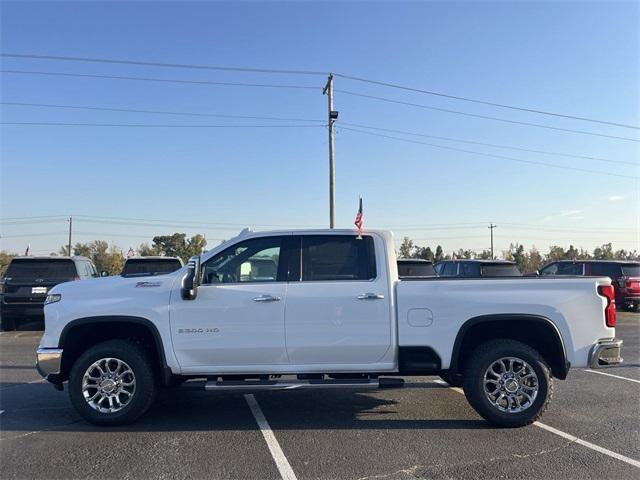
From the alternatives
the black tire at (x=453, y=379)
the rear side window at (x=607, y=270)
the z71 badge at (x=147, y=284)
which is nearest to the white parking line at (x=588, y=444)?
the black tire at (x=453, y=379)

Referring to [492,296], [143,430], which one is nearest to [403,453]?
[492,296]

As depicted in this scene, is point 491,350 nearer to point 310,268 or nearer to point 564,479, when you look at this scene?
point 564,479

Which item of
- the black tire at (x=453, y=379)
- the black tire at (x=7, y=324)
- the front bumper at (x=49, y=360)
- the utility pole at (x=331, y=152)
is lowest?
the black tire at (x=7, y=324)

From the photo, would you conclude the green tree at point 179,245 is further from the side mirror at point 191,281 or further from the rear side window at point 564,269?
the side mirror at point 191,281

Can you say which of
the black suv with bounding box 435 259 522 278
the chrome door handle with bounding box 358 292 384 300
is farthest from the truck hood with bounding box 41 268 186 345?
the black suv with bounding box 435 259 522 278

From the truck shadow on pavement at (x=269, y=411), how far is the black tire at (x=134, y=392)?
110mm

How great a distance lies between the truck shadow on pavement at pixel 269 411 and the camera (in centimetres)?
571

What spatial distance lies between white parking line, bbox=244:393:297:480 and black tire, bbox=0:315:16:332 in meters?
9.95

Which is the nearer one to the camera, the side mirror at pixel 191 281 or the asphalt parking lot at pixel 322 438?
the asphalt parking lot at pixel 322 438

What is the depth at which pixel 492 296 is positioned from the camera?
18.6 ft

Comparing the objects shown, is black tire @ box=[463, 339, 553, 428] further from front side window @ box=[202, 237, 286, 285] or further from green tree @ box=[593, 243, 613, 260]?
green tree @ box=[593, 243, 613, 260]

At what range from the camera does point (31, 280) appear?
13.4m

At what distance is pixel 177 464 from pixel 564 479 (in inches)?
124

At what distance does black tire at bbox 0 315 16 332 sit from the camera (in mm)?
13930
